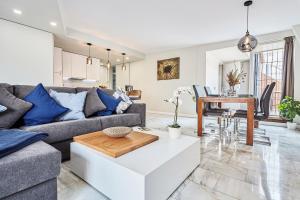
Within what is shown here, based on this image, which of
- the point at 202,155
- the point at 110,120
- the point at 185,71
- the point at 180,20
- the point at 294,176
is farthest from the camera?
the point at 185,71

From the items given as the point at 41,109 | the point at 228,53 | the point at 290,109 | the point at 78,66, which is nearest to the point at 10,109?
the point at 41,109

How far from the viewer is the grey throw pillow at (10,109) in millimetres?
1528

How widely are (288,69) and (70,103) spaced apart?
191 inches

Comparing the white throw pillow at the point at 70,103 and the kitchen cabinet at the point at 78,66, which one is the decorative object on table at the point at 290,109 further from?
the kitchen cabinet at the point at 78,66

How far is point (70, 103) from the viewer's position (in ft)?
6.97

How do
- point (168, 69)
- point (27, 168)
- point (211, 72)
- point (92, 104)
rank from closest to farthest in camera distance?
point (27, 168) → point (92, 104) → point (211, 72) → point (168, 69)

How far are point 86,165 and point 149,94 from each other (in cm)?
530

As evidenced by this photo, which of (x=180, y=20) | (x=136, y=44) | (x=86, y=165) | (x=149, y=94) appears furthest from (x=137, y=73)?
(x=86, y=165)

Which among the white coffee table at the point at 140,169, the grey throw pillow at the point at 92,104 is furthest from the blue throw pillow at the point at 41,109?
the white coffee table at the point at 140,169

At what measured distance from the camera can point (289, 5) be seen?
9.22ft

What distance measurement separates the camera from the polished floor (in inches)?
46.6

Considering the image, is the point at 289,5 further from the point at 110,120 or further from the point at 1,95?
the point at 1,95

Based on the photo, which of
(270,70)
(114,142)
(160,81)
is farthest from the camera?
(160,81)

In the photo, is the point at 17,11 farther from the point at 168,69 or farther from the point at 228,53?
the point at 228,53
